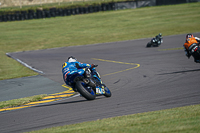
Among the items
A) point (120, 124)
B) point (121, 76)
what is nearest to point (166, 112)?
point (120, 124)

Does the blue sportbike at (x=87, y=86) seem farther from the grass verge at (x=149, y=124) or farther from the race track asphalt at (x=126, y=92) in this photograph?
the grass verge at (x=149, y=124)

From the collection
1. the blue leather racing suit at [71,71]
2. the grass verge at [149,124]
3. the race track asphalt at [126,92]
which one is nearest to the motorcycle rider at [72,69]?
the blue leather racing suit at [71,71]

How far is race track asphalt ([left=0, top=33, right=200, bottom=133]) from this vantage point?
7.75 m

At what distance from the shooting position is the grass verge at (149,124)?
5.54 m

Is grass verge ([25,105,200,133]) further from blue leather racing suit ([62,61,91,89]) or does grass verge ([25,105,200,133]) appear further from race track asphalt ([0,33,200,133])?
blue leather racing suit ([62,61,91,89])

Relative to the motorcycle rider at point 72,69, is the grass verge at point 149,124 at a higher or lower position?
lower

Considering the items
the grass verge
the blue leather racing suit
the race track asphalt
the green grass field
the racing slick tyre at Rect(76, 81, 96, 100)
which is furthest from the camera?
the green grass field

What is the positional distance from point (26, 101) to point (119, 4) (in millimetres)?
36735

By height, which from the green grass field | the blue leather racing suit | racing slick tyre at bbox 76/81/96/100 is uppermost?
the blue leather racing suit

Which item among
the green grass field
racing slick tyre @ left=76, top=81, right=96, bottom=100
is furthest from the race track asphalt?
the green grass field

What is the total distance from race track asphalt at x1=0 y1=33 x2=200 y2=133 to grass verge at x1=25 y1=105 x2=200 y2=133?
0.80 m

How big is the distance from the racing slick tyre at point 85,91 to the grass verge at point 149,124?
2.33 meters

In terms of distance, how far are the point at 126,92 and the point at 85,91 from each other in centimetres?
189

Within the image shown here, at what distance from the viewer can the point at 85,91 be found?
30.0 feet
